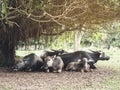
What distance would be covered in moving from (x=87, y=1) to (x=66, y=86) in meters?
2.22

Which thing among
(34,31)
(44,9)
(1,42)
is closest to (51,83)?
(44,9)

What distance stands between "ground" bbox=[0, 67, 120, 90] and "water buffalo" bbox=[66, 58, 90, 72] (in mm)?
251

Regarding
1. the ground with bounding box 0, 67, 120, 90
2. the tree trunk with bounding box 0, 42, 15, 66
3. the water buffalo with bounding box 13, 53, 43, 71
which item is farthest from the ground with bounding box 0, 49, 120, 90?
the tree trunk with bounding box 0, 42, 15, 66

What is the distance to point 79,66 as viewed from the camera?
9477mm

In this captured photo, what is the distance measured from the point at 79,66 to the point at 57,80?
5.61ft

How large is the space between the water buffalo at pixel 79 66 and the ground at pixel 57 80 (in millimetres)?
251

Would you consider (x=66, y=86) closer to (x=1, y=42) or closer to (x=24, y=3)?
(x=24, y=3)

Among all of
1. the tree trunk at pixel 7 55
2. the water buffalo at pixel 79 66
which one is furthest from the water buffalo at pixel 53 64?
the tree trunk at pixel 7 55

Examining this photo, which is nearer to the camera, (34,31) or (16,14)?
(16,14)

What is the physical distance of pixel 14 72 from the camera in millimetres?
9016

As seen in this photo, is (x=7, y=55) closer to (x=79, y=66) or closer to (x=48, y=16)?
(x=79, y=66)

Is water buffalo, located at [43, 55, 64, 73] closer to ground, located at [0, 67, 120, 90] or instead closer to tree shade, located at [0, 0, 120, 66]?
ground, located at [0, 67, 120, 90]

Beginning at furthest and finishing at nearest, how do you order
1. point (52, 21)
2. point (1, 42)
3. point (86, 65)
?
point (1, 42) < point (86, 65) < point (52, 21)

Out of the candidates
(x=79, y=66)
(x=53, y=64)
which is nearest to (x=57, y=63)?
(x=53, y=64)
